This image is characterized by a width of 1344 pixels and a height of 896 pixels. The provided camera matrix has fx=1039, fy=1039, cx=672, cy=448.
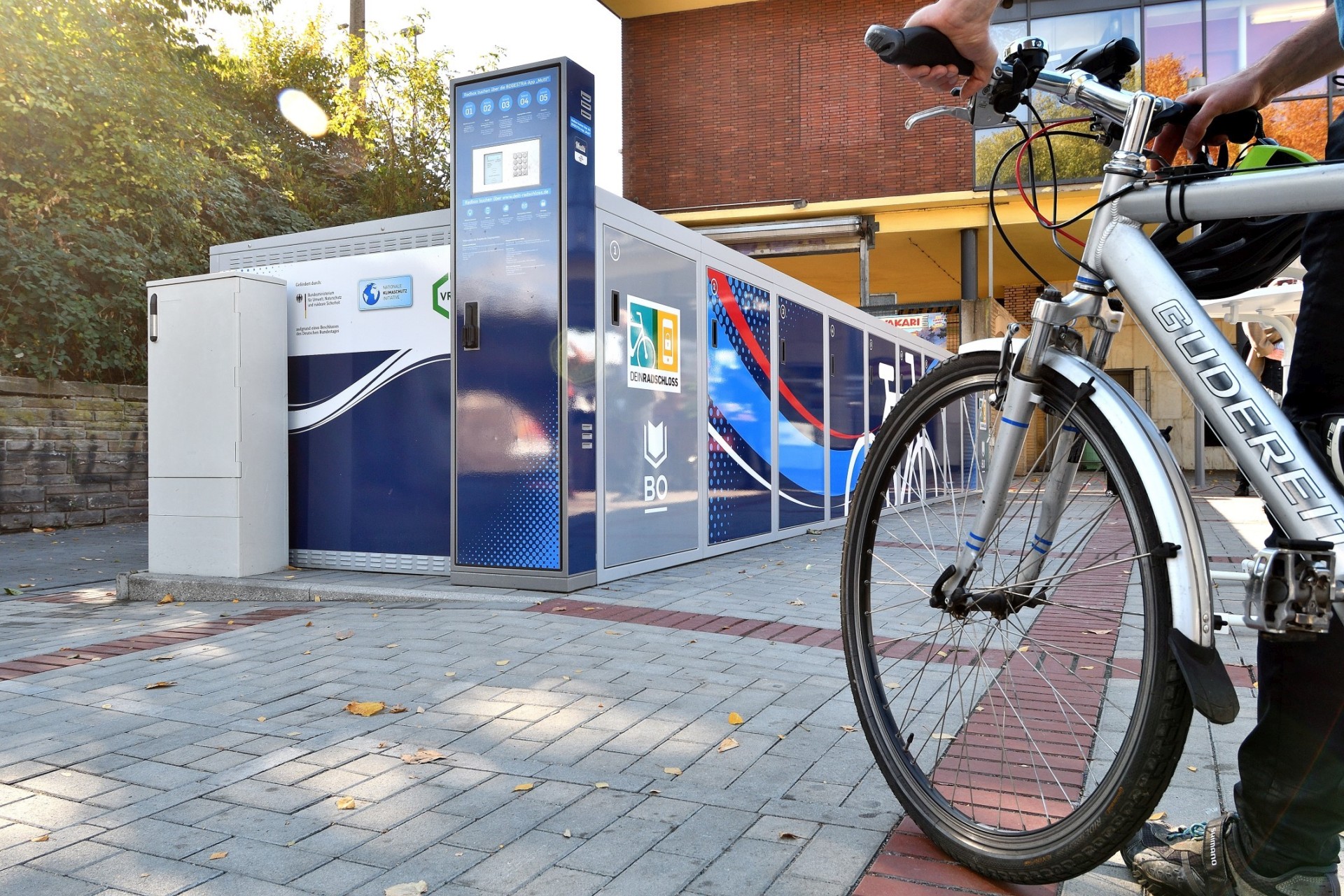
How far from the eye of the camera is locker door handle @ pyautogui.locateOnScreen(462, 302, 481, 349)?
630cm

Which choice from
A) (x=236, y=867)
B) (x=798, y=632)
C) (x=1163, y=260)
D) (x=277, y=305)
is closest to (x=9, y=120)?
(x=277, y=305)

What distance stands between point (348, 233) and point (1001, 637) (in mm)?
6019

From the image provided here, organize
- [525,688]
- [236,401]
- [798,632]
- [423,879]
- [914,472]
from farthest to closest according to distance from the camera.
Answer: [236,401], [798,632], [525,688], [914,472], [423,879]

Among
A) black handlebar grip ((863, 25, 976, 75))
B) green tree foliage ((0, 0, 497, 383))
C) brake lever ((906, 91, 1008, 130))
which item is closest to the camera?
black handlebar grip ((863, 25, 976, 75))

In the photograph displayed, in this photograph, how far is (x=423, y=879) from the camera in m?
2.17

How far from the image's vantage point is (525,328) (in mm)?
6156

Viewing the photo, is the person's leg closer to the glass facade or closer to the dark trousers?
the dark trousers

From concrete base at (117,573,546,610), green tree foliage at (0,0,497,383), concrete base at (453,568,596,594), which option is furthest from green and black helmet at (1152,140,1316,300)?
green tree foliage at (0,0,497,383)

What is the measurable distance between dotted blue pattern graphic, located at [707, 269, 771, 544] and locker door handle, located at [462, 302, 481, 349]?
2.12 metres

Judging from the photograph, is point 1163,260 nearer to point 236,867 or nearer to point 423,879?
point 423,879

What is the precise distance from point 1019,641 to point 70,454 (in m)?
13.0

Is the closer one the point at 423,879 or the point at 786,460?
the point at 423,879

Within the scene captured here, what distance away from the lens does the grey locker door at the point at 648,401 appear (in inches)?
256

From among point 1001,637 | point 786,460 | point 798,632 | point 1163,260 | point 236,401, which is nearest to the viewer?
point 1163,260
